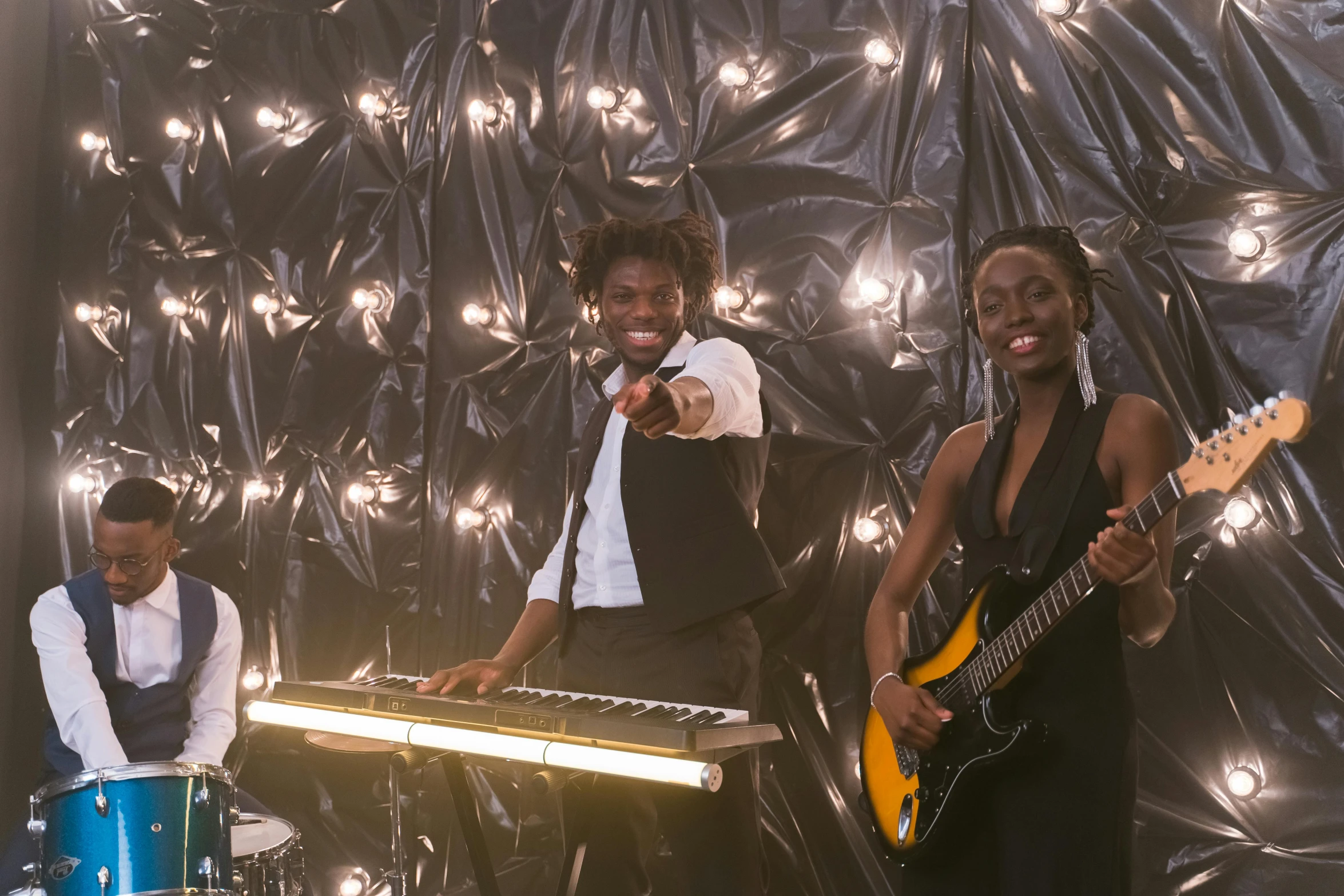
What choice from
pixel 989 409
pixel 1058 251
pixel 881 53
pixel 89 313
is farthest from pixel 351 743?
pixel 89 313

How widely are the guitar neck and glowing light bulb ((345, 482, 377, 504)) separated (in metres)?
2.31

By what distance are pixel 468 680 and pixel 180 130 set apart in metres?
2.84

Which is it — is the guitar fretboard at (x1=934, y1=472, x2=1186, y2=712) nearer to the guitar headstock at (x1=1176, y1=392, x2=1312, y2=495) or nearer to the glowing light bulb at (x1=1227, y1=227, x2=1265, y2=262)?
the guitar headstock at (x1=1176, y1=392, x2=1312, y2=495)

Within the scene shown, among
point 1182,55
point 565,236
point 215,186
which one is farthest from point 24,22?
point 1182,55

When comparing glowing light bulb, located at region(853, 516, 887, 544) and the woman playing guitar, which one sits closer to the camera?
the woman playing guitar

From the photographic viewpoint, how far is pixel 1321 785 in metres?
2.34

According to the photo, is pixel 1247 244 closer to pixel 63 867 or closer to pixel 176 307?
pixel 63 867

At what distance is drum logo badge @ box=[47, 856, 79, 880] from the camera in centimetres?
228

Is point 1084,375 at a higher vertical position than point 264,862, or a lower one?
higher

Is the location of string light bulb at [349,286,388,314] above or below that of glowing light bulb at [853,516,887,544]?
above

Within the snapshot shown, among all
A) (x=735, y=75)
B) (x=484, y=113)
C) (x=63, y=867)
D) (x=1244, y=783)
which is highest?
(x=484, y=113)

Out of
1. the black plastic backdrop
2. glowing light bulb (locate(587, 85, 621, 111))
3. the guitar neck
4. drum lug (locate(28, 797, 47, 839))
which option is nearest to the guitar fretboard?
the guitar neck

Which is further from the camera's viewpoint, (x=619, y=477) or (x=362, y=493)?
(x=362, y=493)

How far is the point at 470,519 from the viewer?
3400mm
